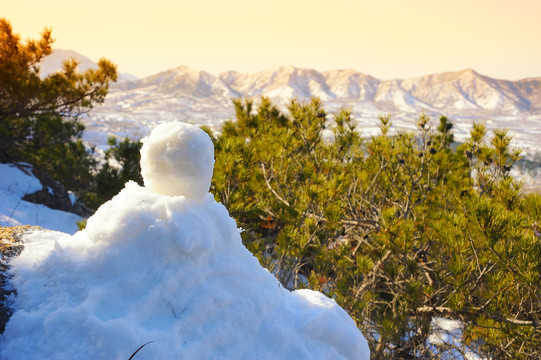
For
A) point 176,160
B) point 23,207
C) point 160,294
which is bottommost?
point 23,207

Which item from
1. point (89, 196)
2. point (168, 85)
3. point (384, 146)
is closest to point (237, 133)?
point (384, 146)

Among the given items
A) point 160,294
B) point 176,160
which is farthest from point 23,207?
point 160,294

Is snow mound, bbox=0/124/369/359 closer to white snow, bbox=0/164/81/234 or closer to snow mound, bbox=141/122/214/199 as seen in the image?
snow mound, bbox=141/122/214/199

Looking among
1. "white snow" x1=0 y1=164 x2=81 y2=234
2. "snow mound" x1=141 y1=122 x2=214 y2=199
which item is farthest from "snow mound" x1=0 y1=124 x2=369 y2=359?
"white snow" x1=0 y1=164 x2=81 y2=234

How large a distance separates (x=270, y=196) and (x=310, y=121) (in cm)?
161

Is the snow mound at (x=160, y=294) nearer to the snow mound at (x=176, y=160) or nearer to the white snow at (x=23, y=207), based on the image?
the snow mound at (x=176, y=160)

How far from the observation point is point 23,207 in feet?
22.6

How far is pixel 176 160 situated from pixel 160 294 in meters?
0.51

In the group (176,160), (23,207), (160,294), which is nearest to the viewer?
(160,294)

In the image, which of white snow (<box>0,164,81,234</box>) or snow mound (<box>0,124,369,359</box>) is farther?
white snow (<box>0,164,81,234</box>)

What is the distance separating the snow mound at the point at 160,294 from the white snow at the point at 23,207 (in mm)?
5329

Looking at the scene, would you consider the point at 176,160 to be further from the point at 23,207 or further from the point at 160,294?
the point at 23,207

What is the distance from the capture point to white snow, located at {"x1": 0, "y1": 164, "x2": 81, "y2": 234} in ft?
20.1

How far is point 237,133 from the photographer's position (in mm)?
5031
